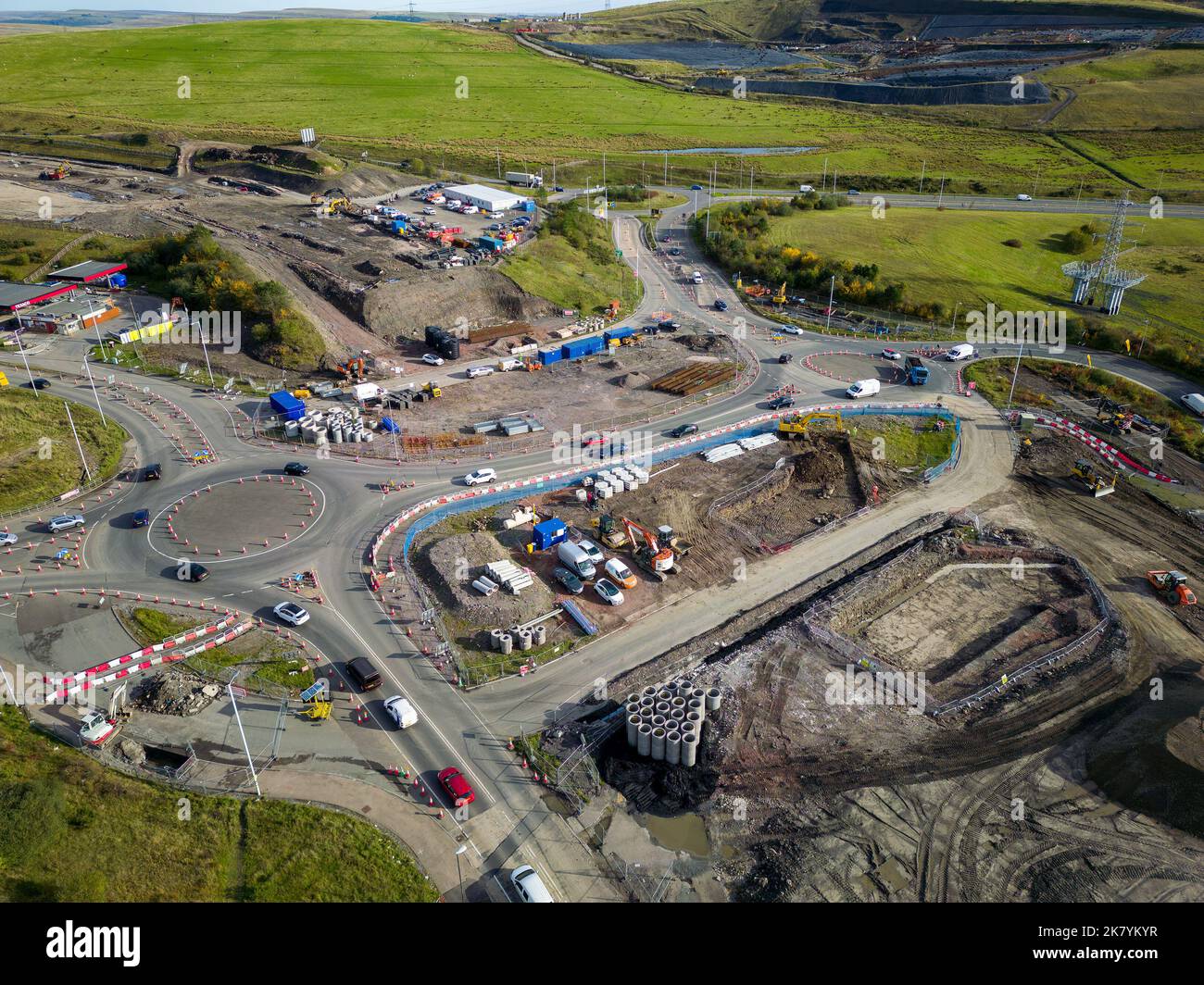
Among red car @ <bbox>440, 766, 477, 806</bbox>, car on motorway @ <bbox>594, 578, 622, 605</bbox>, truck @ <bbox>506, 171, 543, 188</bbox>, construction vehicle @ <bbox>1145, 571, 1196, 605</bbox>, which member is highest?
truck @ <bbox>506, 171, 543, 188</bbox>

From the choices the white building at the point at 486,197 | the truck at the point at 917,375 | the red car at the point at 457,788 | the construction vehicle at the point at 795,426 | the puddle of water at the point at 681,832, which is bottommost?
the puddle of water at the point at 681,832

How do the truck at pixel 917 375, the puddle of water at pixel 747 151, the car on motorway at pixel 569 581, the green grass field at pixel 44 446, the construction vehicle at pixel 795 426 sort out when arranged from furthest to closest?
1. the puddle of water at pixel 747 151
2. the truck at pixel 917 375
3. the construction vehicle at pixel 795 426
4. the green grass field at pixel 44 446
5. the car on motorway at pixel 569 581

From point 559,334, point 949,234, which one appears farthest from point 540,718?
point 949,234

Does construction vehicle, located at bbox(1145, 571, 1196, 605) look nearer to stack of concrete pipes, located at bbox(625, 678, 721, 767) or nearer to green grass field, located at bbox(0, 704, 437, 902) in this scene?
stack of concrete pipes, located at bbox(625, 678, 721, 767)

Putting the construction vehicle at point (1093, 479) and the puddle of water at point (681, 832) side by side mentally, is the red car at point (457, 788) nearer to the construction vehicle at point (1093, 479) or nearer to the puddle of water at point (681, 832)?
the puddle of water at point (681, 832)

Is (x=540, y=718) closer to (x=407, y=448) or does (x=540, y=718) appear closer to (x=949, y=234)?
(x=407, y=448)

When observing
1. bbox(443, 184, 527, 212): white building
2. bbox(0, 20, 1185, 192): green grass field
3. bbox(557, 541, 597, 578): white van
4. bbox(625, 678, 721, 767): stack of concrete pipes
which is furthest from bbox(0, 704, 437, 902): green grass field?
bbox(0, 20, 1185, 192): green grass field

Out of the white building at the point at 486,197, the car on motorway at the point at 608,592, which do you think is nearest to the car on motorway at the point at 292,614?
the car on motorway at the point at 608,592
